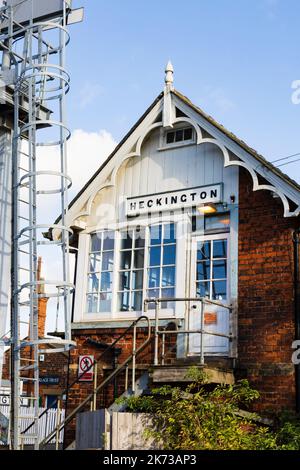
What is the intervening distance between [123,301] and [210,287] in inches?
77.7

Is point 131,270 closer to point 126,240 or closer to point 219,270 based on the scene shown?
point 126,240

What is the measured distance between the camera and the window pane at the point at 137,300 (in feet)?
46.3

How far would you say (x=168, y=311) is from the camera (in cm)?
1353

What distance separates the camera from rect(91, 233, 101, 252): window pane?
15.0m

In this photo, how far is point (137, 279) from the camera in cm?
1434

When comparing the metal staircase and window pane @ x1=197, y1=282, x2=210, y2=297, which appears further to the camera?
window pane @ x1=197, y1=282, x2=210, y2=297

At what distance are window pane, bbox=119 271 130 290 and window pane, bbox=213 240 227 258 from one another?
1985mm

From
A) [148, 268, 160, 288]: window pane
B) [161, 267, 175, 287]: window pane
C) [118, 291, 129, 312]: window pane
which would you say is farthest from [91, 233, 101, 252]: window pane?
[161, 267, 175, 287]: window pane

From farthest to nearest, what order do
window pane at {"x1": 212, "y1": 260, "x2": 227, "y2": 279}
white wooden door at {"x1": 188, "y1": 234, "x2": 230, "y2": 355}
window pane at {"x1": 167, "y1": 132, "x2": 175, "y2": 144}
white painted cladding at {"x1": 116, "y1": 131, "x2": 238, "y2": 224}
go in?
window pane at {"x1": 167, "y1": 132, "x2": 175, "y2": 144} < white painted cladding at {"x1": 116, "y1": 131, "x2": 238, "y2": 224} < window pane at {"x1": 212, "y1": 260, "x2": 227, "y2": 279} < white wooden door at {"x1": 188, "y1": 234, "x2": 230, "y2": 355}

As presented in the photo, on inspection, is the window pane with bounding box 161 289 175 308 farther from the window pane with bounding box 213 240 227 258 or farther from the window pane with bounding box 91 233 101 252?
the window pane with bounding box 91 233 101 252

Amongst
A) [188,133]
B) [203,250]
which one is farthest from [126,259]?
[188,133]

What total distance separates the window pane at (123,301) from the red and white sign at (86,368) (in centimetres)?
114

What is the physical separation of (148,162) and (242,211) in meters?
2.47
